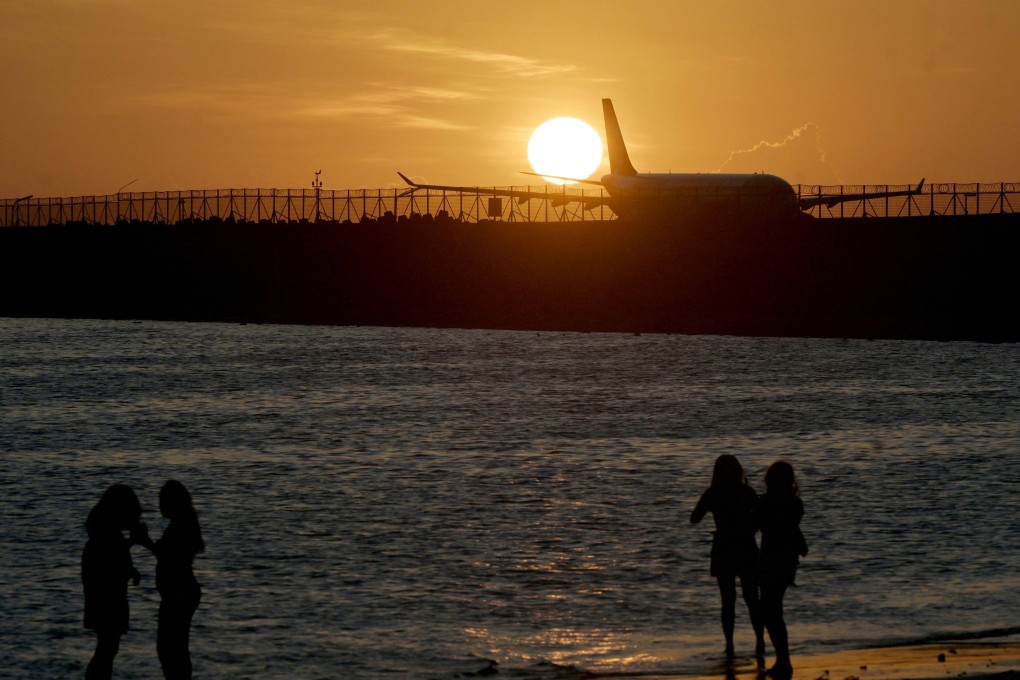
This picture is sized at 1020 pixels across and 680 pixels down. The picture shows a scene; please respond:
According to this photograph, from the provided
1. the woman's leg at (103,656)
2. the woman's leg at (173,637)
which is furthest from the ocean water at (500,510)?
the woman's leg at (173,637)

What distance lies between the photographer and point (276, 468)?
42625 mm

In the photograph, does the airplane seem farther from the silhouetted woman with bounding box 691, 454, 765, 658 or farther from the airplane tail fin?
the silhouetted woman with bounding box 691, 454, 765, 658

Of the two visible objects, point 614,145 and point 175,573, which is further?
point 614,145

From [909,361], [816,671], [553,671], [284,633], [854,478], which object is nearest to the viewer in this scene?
[816,671]

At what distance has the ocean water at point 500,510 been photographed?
21.7 m

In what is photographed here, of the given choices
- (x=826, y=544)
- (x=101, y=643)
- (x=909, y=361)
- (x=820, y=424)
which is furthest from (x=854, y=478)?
(x=909, y=361)

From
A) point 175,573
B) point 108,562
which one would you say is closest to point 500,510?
point 175,573

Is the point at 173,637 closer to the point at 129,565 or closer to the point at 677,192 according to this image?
the point at 129,565

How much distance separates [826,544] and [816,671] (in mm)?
11038

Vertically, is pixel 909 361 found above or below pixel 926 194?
below

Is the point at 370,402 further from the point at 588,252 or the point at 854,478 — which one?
the point at 588,252

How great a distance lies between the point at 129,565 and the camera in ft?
54.2

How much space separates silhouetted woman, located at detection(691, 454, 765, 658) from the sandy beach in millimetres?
1003

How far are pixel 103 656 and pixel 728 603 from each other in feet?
26.3
